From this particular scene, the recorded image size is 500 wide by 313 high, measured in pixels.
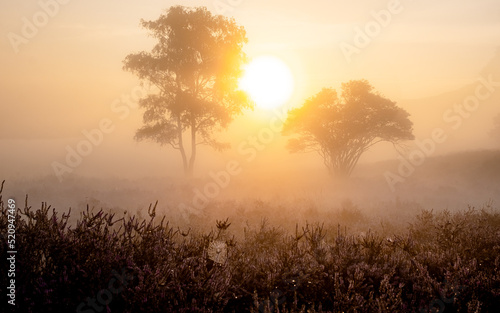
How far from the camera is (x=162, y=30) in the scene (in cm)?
2352

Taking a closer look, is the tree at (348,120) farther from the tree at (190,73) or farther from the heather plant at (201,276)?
the heather plant at (201,276)

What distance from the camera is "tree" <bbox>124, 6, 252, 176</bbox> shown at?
76.3 feet

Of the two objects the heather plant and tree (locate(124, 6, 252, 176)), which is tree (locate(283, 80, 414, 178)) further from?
the heather plant

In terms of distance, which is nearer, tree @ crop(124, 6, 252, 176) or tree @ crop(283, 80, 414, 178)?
tree @ crop(124, 6, 252, 176)

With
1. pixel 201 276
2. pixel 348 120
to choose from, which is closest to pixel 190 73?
pixel 348 120

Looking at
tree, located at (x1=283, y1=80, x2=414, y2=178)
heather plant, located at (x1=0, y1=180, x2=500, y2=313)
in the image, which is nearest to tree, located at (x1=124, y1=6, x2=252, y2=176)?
tree, located at (x1=283, y1=80, x2=414, y2=178)

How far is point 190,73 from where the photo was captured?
2386cm

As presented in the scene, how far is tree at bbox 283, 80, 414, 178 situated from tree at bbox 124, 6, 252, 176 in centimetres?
433

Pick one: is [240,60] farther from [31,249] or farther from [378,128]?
[31,249]

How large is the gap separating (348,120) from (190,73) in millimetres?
9650

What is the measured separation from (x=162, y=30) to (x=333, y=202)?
1348 cm

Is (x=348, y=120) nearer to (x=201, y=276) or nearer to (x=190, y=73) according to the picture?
(x=190, y=73)

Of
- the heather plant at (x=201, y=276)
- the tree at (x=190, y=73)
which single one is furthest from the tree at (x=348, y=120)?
the heather plant at (x=201, y=276)

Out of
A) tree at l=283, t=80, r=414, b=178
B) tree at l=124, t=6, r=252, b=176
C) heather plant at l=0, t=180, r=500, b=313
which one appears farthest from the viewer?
tree at l=283, t=80, r=414, b=178
